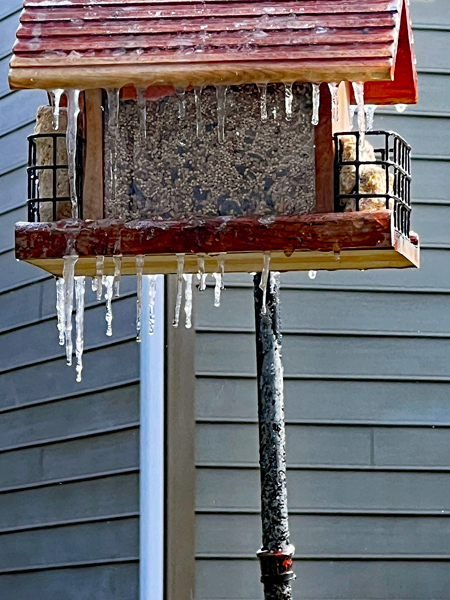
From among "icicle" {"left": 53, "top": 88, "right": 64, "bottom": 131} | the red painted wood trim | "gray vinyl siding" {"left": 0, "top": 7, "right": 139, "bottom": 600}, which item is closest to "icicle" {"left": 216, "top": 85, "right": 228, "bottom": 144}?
the red painted wood trim

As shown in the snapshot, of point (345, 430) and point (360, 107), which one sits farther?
point (345, 430)

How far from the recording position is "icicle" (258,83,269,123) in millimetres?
2291

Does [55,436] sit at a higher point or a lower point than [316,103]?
lower

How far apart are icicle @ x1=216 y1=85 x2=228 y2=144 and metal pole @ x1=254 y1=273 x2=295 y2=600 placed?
1.33ft

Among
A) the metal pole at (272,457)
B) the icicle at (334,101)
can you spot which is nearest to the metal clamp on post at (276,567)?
the metal pole at (272,457)

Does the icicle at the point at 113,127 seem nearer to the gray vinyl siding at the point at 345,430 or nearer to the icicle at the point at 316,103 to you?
the icicle at the point at 316,103

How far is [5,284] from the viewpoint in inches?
178

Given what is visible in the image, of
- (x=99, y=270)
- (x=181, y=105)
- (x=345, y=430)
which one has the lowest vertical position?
(x=345, y=430)

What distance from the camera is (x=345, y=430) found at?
12.0 feet

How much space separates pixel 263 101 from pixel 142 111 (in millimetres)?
257

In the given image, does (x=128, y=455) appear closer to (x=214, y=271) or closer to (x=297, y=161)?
(x=214, y=271)

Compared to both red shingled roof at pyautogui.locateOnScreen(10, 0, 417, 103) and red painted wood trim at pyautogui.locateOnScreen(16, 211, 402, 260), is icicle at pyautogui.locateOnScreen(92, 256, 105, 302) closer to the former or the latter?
red painted wood trim at pyautogui.locateOnScreen(16, 211, 402, 260)

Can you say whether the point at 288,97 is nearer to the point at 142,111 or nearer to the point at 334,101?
the point at 334,101

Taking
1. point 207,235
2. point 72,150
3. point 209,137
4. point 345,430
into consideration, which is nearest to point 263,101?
point 209,137
